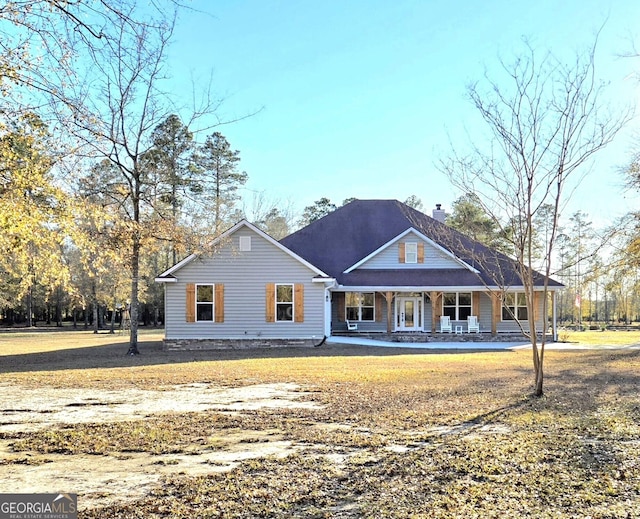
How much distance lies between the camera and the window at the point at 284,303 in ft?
70.0

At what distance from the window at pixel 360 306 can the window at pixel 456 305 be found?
3.27 meters

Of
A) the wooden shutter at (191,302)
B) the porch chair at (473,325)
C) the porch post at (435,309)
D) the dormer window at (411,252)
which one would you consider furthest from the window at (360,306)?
the wooden shutter at (191,302)

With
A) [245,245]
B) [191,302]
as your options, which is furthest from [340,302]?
[191,302]

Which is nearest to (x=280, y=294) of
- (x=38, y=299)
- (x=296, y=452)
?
(x=296, y=452)

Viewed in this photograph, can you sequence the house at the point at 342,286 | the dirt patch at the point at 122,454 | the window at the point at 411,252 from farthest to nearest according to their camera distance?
the window at the point at 411,252, the house at the point at 342,286, the dirt patch at the point at 122,454

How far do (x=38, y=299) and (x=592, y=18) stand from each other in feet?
169

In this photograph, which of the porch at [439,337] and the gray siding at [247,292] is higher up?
the gray siding at [247,292]

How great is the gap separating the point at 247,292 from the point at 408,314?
8.43 m

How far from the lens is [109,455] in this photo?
552 cm

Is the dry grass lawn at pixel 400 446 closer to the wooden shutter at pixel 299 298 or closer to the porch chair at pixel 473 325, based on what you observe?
the wooden shutter at pixel 299 298

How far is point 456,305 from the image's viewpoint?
2573 cm

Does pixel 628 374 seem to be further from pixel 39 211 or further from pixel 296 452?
pixel 39 211

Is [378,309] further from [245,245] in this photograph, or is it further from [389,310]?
[245,245]

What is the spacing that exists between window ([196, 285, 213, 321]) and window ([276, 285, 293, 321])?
2.52m
